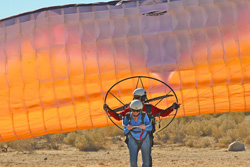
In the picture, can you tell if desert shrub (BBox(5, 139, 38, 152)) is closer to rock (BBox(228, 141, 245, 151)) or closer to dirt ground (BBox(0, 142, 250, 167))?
dirt ground (BBox(0, 142, 250, 167))

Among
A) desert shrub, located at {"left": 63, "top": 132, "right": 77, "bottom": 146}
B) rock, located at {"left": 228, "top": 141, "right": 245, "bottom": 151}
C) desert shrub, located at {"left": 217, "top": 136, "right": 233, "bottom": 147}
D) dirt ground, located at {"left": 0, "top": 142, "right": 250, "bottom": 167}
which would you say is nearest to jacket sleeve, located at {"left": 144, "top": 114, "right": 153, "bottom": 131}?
dirt ground, located at {"left": 0, "top": 142, "right": 250, "bottom": 167}

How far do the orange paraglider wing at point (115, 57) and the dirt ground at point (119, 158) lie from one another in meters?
5.06

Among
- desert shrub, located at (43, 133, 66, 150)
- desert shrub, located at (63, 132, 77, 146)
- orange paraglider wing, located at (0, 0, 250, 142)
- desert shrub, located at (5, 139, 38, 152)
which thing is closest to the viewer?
orange paraglider wing, located at (0, 0, 250, 142)

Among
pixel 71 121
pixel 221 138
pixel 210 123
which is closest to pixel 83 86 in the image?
pixel 71 121

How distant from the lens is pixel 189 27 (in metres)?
15.8

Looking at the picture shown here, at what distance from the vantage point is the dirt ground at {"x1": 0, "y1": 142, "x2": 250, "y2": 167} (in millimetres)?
21094

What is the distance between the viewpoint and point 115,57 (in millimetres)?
15875

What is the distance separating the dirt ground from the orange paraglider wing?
199 inches

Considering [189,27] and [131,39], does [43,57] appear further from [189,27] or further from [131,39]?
[189,27]

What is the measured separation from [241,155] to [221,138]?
432cm

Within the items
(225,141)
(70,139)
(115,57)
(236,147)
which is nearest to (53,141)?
(70,139)

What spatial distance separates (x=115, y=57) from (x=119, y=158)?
816cm

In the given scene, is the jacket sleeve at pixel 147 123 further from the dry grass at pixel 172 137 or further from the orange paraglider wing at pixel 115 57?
the dry grass at pixel 172 137

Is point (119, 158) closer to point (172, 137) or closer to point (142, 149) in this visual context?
point (172, 137)
